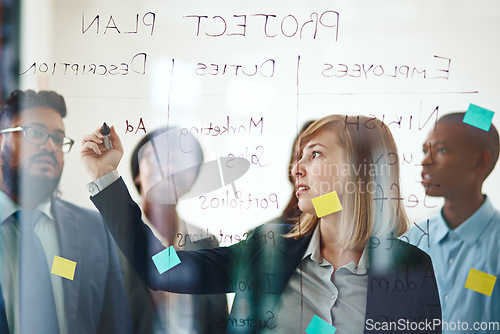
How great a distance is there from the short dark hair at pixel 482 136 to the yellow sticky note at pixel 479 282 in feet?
1.15

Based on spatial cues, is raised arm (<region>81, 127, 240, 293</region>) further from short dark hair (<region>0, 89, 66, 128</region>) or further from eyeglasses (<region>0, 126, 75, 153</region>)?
short dark hair (<region>0, 89, 66, 128</region>)

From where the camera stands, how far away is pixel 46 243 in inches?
81.9

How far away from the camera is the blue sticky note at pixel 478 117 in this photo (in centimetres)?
189

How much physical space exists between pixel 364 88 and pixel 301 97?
0.22 m

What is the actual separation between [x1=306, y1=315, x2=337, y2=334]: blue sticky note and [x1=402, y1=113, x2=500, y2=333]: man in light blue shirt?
40 cm

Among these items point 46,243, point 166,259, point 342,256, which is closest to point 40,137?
point 46,243

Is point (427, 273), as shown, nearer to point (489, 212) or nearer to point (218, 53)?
point (489, 212)

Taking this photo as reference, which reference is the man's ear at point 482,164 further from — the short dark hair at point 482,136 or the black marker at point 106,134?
the black marker at point 106,134

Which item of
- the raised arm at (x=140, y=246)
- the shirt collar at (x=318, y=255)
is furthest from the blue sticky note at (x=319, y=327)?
the raised arm at (x=140, y=246)

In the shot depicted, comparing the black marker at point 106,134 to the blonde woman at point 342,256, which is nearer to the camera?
the blonde woman at point 342,256

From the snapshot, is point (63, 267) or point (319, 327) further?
point (63, 267)

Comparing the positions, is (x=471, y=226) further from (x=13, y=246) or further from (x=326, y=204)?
(x=13, y=246)

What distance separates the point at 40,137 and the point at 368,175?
1.25m

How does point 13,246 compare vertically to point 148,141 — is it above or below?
below
